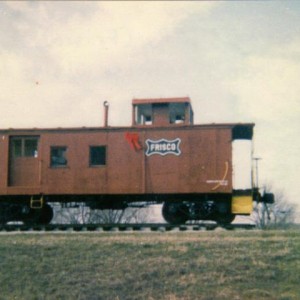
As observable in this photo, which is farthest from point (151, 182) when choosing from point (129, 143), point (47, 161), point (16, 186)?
point (16, 186)

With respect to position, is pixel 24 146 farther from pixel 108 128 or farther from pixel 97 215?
pixel 97 215

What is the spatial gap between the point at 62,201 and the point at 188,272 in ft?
24.1

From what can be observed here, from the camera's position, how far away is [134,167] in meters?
15.8

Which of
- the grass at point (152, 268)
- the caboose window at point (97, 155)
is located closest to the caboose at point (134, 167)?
the caboose window at point (97, 155)

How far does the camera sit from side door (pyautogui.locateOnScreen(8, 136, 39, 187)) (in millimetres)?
16375

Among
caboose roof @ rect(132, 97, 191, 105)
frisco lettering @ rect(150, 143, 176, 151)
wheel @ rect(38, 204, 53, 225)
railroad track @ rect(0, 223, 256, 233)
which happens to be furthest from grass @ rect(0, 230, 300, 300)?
caboose roof @ rect(132, 97, 191, 105)

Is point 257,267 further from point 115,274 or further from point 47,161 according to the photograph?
point 47,161

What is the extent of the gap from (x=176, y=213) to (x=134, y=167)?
6.90 ft

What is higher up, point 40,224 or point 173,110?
point 173,110

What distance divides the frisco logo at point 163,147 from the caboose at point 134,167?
3 cm

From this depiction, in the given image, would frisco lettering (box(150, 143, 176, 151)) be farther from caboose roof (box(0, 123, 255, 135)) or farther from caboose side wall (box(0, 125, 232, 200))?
caboose roof (box(0, 123, 255, 135))

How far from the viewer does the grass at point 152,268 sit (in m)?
9.62

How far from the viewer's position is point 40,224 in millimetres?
16172

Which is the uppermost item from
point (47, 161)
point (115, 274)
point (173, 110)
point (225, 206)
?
point (173, 110)
